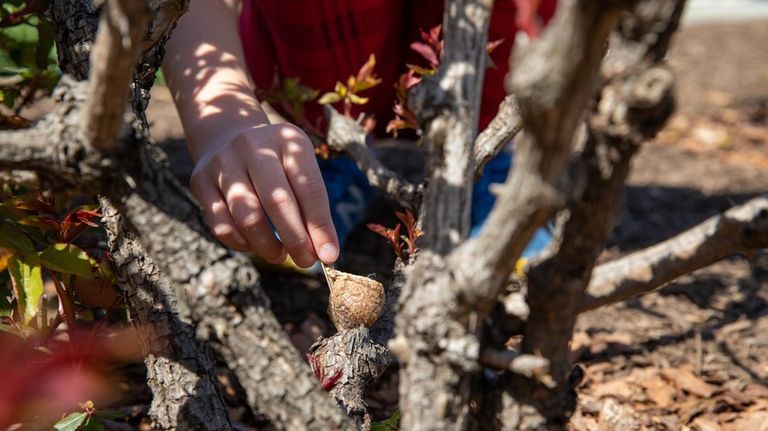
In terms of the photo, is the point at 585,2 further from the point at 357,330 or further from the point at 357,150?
the point at 357,150

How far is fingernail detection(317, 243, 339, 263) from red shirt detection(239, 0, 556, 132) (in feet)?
3.35

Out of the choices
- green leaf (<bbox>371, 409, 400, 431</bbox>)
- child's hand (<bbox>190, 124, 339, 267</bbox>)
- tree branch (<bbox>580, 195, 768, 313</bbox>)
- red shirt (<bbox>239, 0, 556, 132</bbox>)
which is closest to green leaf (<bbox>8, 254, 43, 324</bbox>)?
child's hand (<bbox>190, 124, 339, 267</bbox>)

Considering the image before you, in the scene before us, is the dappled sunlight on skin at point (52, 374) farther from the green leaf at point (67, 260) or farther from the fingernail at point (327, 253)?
the fingernail at point (327, 253)

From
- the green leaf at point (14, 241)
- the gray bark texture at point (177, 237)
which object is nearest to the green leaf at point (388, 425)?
the gray bark texture at point (177, 237)

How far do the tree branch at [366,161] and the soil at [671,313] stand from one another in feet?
→ 1.66

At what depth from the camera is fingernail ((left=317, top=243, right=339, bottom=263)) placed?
1307 mm

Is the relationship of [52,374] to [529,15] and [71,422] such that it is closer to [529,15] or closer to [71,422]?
[71,422]

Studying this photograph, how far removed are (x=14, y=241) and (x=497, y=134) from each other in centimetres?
81

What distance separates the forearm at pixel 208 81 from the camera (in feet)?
4.99

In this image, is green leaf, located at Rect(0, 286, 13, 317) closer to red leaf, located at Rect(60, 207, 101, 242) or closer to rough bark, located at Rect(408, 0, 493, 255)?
red leaf, located at Rect(60, 207, 101, 242)

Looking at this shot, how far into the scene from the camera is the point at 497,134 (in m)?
1.32

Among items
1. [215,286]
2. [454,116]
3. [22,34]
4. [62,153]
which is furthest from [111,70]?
[22,34]

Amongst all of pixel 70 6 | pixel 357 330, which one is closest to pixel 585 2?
pixel 357 330

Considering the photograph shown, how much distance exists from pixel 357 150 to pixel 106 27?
3.01 feet
